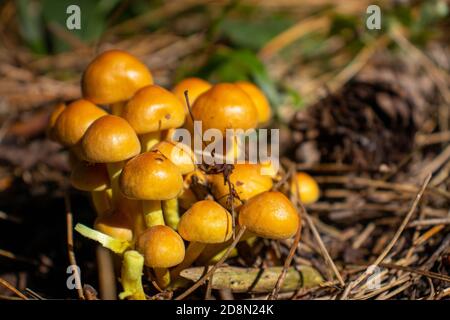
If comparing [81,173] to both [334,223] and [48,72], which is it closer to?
[334,223]

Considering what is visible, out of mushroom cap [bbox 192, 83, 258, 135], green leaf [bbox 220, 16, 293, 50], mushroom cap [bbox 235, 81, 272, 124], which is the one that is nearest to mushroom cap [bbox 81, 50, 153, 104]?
mushroom cap [bbox 192, 83, 258, 135]

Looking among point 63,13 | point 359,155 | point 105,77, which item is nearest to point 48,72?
point 63,13

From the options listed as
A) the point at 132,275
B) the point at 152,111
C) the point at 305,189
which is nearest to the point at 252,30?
the point at 305,189

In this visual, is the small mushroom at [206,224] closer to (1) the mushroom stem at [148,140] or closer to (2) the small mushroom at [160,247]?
(2) the small mushroom at [160,247]

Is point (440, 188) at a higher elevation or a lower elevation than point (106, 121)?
lower

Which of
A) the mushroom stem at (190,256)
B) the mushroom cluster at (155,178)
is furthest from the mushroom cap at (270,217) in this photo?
the mushroom stem at (190,256)
